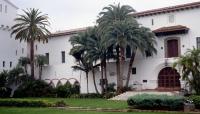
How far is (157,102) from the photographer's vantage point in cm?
2842

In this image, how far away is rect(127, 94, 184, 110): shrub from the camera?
1093 inches

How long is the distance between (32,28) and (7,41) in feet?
20.5

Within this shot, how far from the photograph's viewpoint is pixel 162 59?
4500 cm

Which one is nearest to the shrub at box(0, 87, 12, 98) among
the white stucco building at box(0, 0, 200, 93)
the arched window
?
the white stucco building at box(0, 0, 200, 93)

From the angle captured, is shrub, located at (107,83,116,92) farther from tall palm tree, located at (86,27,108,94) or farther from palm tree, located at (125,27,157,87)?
palm tree, located at (125,27,157,87)

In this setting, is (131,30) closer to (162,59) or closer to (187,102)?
(162,59)

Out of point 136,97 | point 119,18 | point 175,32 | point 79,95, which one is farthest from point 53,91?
point 136,97

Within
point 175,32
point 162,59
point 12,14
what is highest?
point 12,14

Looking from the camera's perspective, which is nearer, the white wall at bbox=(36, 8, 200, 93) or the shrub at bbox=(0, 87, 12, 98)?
the white wall at bbox=(36, 8, 200, 93)

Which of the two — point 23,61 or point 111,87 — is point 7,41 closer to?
point 23,61

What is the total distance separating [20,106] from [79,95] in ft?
50.6

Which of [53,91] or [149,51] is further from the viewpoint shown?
[53,91]

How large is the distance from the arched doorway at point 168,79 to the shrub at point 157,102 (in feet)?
48.8

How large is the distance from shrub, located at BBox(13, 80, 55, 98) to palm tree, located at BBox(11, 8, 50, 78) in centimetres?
159
